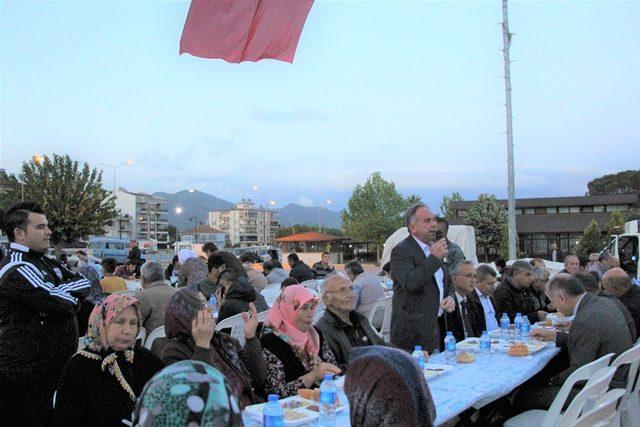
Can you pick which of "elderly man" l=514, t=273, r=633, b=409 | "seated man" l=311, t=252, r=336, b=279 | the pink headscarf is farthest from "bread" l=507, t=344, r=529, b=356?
"seated man" l=311, t=252, r=336, b=279

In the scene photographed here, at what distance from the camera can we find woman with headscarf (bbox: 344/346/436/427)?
5.02ft

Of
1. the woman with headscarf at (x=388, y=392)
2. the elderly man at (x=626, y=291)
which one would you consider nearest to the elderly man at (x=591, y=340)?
the elderly man at (x=626, y=291)

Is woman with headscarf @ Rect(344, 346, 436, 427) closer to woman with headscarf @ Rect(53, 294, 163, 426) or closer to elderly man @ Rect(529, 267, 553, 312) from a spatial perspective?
woman with headscarf @ Rect(53, 294, 163, 426)

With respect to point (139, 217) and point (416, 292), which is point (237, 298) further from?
point (139, 217)

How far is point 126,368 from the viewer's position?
9.64 feet

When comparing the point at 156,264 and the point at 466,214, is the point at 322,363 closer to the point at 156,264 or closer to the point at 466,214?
the point at 156,264

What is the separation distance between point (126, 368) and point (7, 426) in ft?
3.28

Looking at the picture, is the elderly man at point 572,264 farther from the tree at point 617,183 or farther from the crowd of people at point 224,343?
the tree at point 617,183

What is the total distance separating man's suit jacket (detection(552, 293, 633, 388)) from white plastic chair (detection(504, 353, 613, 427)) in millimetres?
459

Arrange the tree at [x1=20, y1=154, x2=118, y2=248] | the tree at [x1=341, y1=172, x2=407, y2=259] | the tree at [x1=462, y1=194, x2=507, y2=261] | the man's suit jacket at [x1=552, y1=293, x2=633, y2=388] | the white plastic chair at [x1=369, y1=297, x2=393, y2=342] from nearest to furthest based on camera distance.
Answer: the man's suit jacket at [x1=552, y1=293, x2=633, y2=388], the white plastic chair at [x1=369, y1=297, x2=393, y2=342], the tree at [x1=20, y1=154, x2=118, y2=248], the tree at [x1=462, y1=194, x2=507, y2=261], the tree at [x1=341, y1=172, x2=407, y2=259]

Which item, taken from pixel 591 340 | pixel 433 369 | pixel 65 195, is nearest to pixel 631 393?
pixel 591 340

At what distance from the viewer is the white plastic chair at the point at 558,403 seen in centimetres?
316

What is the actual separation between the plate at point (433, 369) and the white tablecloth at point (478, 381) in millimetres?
27

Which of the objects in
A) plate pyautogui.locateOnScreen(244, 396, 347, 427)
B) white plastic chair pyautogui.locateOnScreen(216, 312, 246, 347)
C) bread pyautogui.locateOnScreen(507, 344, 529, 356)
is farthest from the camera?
white plastic chair pyautogui.locateOnScreen(216, 312, 246, 347)
